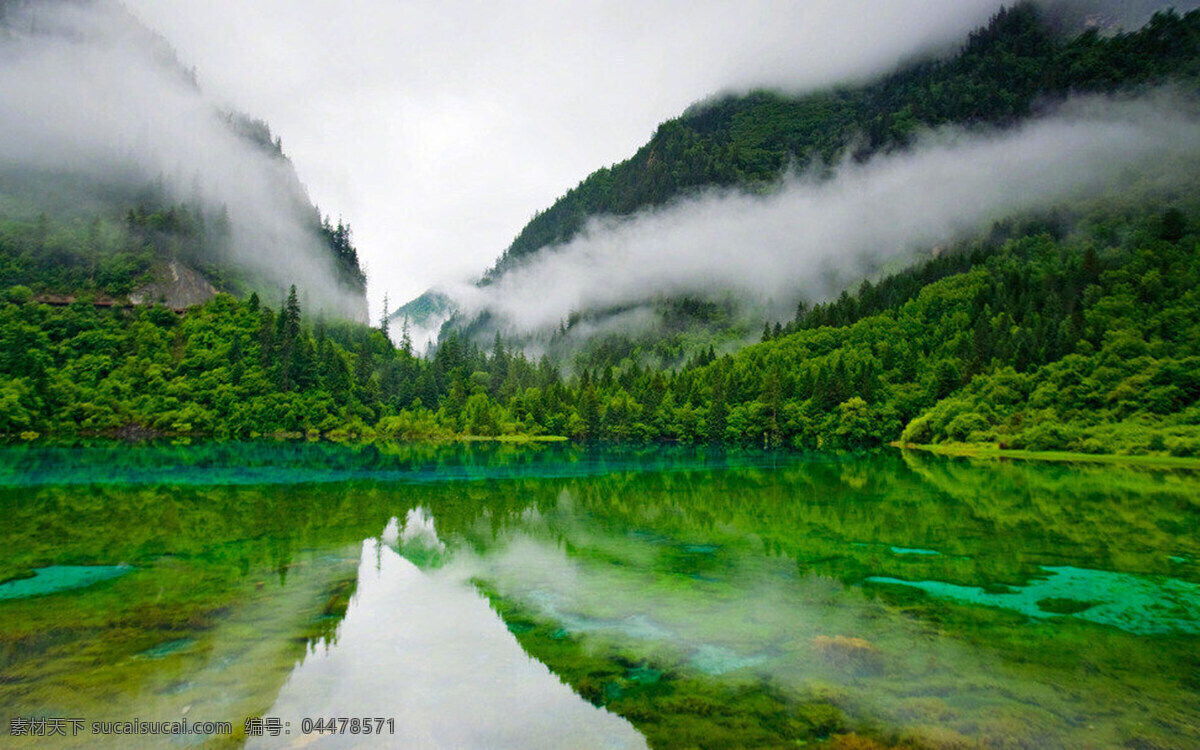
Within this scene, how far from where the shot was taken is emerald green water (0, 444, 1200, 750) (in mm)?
9898

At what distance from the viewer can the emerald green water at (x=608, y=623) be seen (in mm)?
9898

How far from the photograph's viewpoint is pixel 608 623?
15164 millimetres

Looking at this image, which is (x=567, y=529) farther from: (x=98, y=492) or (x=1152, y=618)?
(x=98, y=492)

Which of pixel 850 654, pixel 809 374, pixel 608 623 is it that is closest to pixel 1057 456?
pixel 809 374

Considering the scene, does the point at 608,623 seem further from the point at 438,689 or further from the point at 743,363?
the point at 743,363

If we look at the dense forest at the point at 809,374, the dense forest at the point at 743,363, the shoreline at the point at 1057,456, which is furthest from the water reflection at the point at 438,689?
the dense forest at the point at 743,363

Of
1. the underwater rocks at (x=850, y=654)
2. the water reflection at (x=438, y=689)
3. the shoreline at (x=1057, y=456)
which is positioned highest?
the shoreline at (x=1057, y=456)

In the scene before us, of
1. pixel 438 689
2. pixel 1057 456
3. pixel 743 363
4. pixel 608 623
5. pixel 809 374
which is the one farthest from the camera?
pixel 743 363

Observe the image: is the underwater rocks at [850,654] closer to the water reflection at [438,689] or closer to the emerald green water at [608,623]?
the emerald green water at [608,623]

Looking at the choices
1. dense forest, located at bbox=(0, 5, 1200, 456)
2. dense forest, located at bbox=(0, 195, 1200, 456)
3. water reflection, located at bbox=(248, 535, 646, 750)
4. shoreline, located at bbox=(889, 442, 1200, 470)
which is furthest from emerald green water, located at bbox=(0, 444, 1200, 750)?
dense forest, located at bbox=(0, 5, 1200, 456)

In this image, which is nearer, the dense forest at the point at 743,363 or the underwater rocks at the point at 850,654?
the underwater rocks at the point at 850,654

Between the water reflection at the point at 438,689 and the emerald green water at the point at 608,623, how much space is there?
0.21ft

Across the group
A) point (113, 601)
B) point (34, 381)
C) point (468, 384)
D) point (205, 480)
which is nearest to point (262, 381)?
point (34, 381)

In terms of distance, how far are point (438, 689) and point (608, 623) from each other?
5042 millimetres
